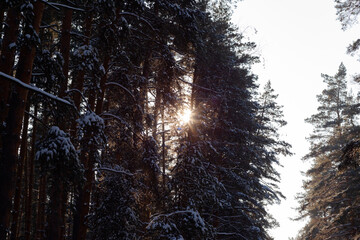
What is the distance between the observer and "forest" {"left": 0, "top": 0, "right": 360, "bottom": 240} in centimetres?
555

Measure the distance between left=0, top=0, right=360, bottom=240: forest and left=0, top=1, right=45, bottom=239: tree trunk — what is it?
0.06 ft

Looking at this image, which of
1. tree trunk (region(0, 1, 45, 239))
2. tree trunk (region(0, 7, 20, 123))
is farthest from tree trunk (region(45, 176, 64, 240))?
tree trunk (region(0, 7, 20, 123))

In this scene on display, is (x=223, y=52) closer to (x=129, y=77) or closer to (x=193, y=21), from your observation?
(x=193, y=21)

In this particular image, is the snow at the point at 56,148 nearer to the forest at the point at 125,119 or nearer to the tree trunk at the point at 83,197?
the forest at the point at 125,119

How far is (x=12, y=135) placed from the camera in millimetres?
5355

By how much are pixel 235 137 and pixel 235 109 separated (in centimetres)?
156

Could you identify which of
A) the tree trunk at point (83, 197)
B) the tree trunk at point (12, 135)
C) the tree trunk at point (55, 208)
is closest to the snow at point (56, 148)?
the tree trunk at point (55, 208)

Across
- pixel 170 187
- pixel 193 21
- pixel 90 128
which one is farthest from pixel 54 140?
pixel 193 21

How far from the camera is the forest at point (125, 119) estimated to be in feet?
18.2

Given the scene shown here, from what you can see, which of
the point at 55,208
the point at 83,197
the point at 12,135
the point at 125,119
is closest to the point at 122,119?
the point at 125,119

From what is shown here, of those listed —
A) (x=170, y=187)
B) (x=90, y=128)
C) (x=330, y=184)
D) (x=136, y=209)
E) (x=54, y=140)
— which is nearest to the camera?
(x=54, y=140)

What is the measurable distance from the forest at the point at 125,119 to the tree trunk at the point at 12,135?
0.02 metres

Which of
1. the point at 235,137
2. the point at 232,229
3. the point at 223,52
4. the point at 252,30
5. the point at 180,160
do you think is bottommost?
the point at 232,229

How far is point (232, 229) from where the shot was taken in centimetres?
1408
